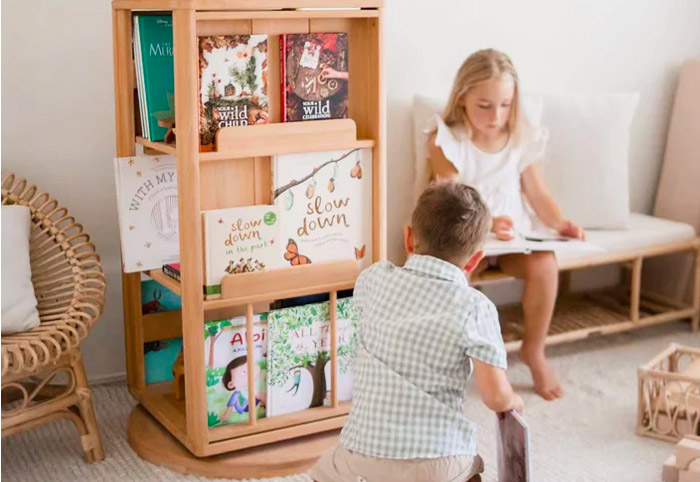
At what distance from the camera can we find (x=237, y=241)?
230 centimetres

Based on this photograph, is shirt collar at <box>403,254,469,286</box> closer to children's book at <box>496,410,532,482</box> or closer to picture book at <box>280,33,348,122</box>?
children's book at <box>496,410,532,482</box>

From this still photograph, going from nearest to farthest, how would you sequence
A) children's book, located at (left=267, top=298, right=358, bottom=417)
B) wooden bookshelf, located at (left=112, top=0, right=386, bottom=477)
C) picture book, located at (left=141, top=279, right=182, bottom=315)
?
wooden bookshelf, located at (left=112, top=0, right=386, bottom=477) < children's book, located at (left=267, top=298, right=358, bottom=417) < picture book, located at (left=141, top=279, right=182, bottom=315)

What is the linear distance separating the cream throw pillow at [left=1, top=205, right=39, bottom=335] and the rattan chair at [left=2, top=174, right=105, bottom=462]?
30 millimetres

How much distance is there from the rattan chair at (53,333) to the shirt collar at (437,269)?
0.85m

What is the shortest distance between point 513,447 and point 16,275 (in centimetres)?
121

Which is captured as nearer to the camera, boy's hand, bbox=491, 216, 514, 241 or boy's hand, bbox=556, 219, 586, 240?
boy's hand, bbox=491, 216, 514, 241

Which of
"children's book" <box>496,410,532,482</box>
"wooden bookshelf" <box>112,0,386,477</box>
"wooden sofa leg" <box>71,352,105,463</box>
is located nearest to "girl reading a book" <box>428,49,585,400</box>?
"wooden bookshelf" <box>112,0,386,477</box>

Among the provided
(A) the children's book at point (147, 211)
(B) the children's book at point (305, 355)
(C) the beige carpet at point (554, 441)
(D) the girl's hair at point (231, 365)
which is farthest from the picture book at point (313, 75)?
(C) the beige carpet at point (554, 441)

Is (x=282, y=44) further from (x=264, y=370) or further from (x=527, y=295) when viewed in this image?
(x=527, y=295)

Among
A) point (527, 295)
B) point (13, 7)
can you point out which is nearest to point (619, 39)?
point (527, 295)

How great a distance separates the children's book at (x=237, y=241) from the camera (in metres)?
2.26

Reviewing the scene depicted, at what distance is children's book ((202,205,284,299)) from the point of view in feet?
7.43

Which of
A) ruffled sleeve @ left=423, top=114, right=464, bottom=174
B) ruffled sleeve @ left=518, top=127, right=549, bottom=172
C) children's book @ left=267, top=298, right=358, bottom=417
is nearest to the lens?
children's book @ left=267, top=298, right=358, bottom=417

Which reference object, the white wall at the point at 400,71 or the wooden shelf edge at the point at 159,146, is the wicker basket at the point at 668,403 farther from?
the wooden shelf edge at the point at 159,146
